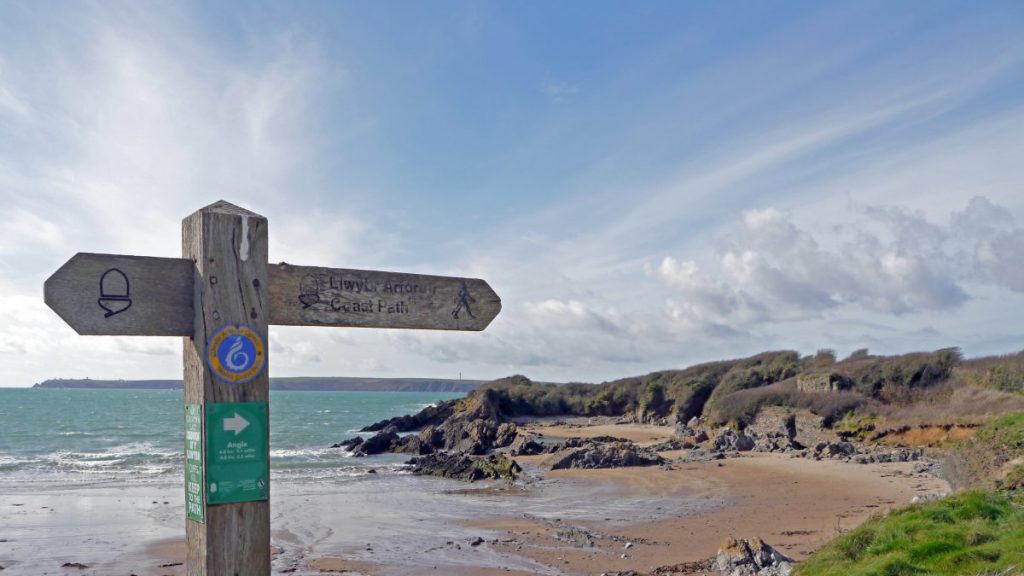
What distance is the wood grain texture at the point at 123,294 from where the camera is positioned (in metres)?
2.66

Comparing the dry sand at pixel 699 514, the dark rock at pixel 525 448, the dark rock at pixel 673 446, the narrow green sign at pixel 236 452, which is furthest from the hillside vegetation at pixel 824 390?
the narrow green sign at pixel 236 452

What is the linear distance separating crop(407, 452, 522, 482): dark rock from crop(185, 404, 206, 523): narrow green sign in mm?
20911

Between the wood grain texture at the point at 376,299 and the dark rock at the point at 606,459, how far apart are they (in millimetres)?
22800

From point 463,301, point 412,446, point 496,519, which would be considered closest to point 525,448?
point 412,446

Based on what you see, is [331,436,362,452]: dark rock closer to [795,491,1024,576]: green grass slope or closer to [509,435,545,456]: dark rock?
[509,435,545,456]: dark rock

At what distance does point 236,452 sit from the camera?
9.16 feet

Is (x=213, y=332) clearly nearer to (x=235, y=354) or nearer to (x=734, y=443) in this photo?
(x=235, y=354)

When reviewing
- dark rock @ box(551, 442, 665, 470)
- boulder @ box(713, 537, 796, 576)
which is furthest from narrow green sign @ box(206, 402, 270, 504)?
dark rock @ box(551, 442, 665, 470)

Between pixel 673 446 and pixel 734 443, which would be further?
pixel 673 446

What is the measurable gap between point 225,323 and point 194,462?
0.53 metres

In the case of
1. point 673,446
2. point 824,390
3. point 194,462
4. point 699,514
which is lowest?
point 699,514

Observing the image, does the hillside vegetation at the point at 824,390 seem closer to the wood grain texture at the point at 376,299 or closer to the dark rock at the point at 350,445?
the dark rock at the point at 350,445

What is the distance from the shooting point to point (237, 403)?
9.16ft

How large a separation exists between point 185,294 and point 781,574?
300 inches
